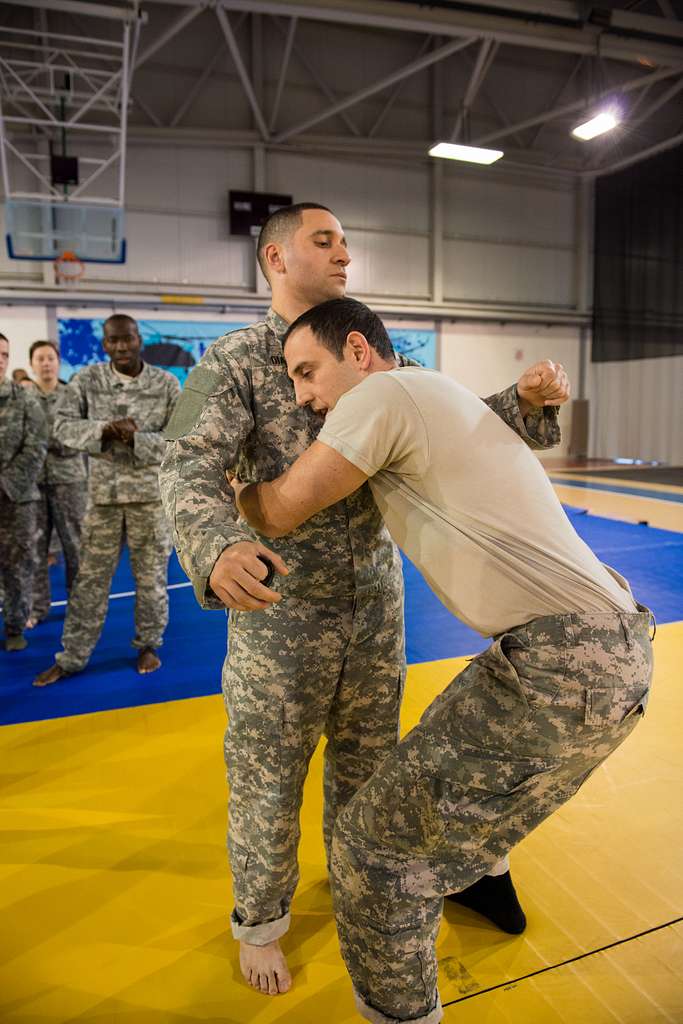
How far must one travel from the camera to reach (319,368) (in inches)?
63.2

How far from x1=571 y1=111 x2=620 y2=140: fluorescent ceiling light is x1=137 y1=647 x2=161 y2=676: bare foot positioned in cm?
912

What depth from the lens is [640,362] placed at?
15.9 metres

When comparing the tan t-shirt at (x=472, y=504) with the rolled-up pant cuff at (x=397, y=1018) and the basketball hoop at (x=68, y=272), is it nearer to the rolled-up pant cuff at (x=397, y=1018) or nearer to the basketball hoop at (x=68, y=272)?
the rolled-up pant cuff at (x=397, y=1018)

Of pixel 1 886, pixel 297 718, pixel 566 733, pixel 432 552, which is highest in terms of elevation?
pixel 432 552

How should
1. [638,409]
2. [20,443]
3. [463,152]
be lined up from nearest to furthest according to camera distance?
[20,443] < [463,152] < [638,409]

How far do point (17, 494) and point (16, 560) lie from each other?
401 mm

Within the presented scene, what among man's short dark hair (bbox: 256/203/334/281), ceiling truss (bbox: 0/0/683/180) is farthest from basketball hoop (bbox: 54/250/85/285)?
man's short dark hair (bbox: 256/203/334/281)

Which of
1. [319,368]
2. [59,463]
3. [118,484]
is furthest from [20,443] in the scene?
[319,368]

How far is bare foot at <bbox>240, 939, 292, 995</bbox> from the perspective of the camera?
1.76 meters

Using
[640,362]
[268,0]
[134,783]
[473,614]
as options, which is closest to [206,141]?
[268,0]

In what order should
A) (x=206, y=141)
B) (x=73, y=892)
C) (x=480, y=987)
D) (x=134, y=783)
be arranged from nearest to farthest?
1. (x=480, y=987)
2. (x=73, y=892)
3. (x=134, y=783)
4. (x=206, y=141)

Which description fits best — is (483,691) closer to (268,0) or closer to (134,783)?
(134,783)

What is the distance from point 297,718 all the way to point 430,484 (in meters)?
0.75

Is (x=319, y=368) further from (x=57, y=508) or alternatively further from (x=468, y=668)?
(x=57, y=508)
